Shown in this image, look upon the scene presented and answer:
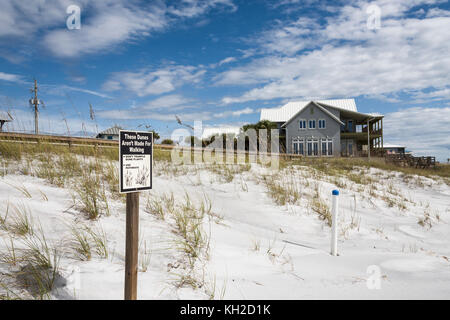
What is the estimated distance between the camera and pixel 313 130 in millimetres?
35656

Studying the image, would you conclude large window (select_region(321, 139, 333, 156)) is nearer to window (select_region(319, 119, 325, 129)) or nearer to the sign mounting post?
window (select_region(319, 119, 325, 129))

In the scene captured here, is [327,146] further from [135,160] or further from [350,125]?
[135,160]

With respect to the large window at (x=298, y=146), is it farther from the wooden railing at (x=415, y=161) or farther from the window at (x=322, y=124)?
the wooden railing at (x=415, y=161)

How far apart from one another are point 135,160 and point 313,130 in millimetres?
35894

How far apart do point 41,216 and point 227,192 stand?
469cm

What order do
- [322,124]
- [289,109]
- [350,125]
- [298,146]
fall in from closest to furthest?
[322,124] < [298,146] < [350,125] < [289,109]

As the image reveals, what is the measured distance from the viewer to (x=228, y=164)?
10570 mm

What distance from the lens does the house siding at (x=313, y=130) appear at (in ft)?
115

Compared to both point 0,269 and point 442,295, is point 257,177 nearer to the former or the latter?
point 442,295

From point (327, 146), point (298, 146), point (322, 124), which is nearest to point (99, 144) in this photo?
point (298, 146)

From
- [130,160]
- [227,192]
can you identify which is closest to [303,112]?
[227,192]

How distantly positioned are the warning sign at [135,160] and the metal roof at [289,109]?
39081 millimetres

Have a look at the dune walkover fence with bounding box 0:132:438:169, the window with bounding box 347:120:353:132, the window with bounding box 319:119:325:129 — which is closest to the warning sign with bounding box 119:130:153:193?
the dune walkover fence with bounding box 0:132:438:169

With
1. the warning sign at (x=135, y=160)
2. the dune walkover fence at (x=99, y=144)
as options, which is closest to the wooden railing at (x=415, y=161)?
the dune walkover fence at (x=99, y=144)
